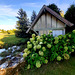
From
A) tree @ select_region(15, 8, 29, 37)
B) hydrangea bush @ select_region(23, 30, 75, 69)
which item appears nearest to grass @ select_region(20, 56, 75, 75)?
hydrangea bush @ select_region(23, 30, 75, 69)

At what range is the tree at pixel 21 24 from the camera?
9538 mm

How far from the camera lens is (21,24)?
1003cm

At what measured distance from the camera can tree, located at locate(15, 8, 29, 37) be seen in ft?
31.3

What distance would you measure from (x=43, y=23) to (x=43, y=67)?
3.84 m

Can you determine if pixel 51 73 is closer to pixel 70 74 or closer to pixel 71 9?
pixel 70 74

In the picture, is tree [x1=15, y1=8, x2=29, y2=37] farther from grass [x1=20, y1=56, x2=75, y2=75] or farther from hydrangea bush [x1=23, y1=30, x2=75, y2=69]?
grass [x1=20, y1=56, x2=75, y2=75]

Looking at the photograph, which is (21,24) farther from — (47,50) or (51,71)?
(51,71)

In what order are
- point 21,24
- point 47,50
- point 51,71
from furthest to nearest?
point 21,24 → point 47,50 → point 51,71

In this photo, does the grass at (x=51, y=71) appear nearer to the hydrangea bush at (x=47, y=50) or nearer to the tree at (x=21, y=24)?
the hydrangea bush at (x=47, y=50)

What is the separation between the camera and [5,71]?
185 cm

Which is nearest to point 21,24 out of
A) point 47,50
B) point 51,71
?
point 47,50

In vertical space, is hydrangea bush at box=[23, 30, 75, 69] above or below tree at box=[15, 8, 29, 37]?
below

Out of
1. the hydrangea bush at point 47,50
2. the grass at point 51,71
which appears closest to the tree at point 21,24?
the hydrangea bush at point 47,50

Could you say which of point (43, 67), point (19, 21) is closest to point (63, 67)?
point (43, 67)
